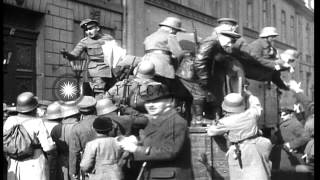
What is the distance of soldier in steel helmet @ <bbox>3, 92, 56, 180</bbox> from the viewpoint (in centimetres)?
654

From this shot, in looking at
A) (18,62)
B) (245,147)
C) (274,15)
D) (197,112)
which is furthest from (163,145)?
(274,15)

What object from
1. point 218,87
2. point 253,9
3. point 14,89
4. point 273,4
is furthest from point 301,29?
point 218,87

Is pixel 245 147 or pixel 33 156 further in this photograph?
A: pixel 245 147

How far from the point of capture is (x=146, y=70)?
7863 mm

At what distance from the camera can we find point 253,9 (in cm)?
3444

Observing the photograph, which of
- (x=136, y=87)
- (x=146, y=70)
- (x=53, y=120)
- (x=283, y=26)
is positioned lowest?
(x=53, y=120)

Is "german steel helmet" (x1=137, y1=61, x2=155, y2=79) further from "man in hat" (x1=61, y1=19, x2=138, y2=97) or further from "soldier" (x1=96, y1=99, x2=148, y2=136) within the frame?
"man in hat" (x1=61, y1=19, x2=138, y2=97)

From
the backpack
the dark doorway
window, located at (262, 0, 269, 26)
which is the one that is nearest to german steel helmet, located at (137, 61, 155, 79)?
the backpack

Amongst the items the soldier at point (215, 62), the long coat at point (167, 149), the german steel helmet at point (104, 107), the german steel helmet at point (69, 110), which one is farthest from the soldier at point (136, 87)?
the long coat at point (167, 149)

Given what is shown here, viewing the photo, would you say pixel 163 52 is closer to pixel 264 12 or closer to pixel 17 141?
pixel 17 141

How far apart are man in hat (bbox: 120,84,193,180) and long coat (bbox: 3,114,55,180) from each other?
1.72m

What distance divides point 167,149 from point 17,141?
2.33 metres

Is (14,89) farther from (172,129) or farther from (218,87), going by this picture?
(172,129)

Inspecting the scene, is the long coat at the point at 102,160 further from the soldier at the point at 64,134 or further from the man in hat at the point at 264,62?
the man in hat at the point at 264,62
